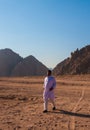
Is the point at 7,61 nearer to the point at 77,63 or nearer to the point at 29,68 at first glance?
the point at 29,68

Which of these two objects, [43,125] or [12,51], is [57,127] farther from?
[12,51]

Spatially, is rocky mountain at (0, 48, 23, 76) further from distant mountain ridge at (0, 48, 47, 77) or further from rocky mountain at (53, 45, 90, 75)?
rocky mountain at (53, 45, 90, 75)

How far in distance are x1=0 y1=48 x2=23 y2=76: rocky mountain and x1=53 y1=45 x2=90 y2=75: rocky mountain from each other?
11689 mm

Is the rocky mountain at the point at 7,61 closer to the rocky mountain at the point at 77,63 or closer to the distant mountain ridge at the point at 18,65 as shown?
the distant mountain ridge at the point at 18,65

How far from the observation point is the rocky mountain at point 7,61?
8650 centimetres

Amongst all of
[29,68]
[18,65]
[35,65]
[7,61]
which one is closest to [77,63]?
[35,65]

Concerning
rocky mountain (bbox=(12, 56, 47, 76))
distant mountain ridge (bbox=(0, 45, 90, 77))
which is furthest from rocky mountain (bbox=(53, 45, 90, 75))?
rocky mountain (bbox=(12, 56, 47, 76))

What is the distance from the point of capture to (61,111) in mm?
15250

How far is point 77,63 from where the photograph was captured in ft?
246

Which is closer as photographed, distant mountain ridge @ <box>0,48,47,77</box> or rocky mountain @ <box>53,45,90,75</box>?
rocky mountain @ <box>53,45,90,75</box>

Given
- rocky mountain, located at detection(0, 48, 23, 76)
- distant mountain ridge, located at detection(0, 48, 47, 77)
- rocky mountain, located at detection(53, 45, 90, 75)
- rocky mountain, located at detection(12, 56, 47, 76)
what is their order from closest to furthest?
1. rocky mountain, located at detection(53, 45, 90, 75)
2. rocky mountain, located at detection(12, 56, 47, 76)
3. distant mountain ridge, located at detection(0, 48, 47, 77)
4. rocky mountain, located at detection(0, 48, 23, 76)

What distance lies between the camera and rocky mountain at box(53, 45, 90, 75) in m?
72.3

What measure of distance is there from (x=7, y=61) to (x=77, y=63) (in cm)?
1951

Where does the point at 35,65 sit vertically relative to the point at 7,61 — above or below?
below
